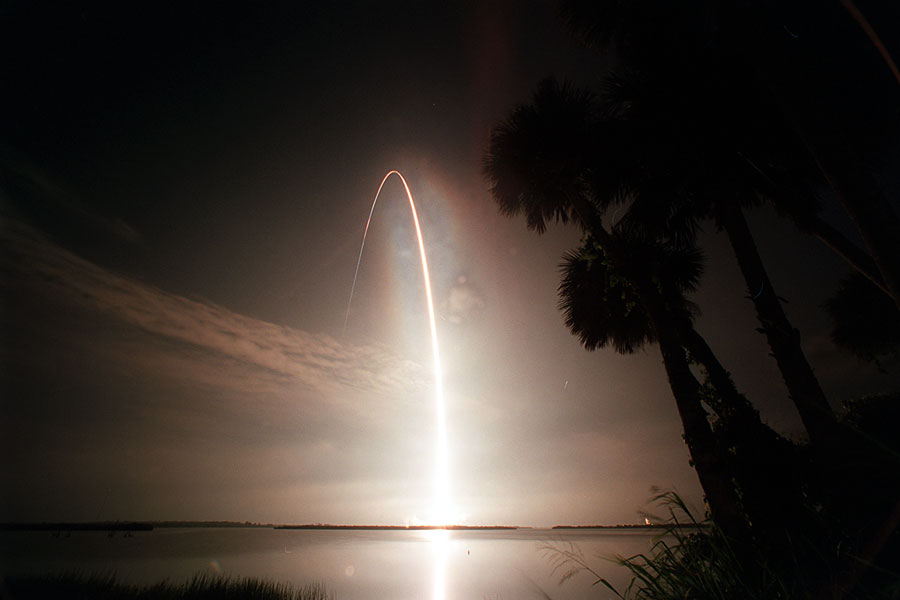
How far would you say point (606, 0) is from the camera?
706 centimetres

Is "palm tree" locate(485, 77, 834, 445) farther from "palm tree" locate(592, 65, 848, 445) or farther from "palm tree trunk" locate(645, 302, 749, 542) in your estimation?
"palm tree trunk" locate(645, 302, 749, 542)

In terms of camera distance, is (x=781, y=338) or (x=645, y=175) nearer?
(x=781, y=338)

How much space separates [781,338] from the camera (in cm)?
582

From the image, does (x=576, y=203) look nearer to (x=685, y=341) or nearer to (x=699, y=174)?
(x=699, y=174)

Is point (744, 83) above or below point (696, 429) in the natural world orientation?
above

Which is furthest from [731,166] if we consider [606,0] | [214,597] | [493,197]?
[214,597]

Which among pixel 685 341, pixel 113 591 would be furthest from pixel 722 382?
pixel 113 591

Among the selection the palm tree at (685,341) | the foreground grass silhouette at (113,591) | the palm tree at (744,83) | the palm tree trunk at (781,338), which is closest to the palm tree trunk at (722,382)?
the palm tree at (685,341)

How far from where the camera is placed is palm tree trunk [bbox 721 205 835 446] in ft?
17.5

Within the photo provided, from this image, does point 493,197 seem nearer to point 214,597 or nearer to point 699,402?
point 699,402

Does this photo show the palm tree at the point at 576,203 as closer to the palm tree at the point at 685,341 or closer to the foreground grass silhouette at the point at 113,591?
the palm tree at the point at 685,341

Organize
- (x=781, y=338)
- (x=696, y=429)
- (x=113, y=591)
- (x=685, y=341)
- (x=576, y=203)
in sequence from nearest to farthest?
(x=696, y=429)
(x=781, y=338)
(x=685, y=341)
(x=576, y=203)
(x=113, y=591)

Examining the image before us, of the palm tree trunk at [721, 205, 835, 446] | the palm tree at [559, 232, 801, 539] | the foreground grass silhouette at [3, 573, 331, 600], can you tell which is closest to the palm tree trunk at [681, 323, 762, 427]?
→ the palm tree at [559, 232, 801, 539]

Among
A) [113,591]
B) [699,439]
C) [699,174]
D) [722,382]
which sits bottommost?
[113,591]
